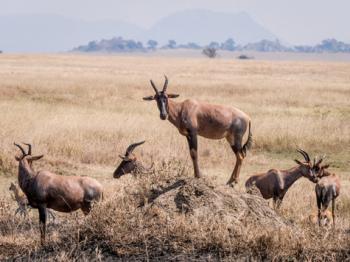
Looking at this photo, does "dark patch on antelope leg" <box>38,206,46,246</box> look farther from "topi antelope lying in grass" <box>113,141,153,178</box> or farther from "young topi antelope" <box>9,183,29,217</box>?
"topi antelope lying in grass" <box>113,141,153,178</box>

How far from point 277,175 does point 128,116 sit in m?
13.4

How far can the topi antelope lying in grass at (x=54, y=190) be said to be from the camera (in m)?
11.6

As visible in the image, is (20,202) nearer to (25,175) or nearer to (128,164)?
(25,175)

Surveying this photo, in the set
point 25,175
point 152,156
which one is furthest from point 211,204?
point 152,156

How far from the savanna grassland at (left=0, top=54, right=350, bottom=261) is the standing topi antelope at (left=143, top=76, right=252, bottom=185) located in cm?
75

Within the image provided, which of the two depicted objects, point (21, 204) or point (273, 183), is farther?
point (273, 183)

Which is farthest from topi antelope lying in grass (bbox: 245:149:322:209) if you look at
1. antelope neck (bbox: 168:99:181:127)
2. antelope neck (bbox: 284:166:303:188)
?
antelope neck (bbox: 168:99:181:127)

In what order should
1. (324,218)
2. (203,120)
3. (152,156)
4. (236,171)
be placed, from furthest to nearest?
1. (152,156)
2. (203,120)
3. (236,171)
4. (324,218)

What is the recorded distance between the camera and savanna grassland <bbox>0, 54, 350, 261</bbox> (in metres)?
9.62

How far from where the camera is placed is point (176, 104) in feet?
49.7

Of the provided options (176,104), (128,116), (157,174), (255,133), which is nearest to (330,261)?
(157,174)

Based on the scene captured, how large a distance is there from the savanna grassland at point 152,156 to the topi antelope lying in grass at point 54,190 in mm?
331

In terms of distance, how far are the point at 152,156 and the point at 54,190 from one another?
7643mm

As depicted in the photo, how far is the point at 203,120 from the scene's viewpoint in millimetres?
15203
